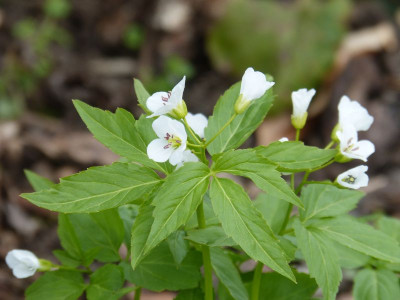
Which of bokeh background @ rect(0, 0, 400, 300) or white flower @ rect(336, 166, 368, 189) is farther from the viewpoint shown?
bokeh background @ rect(0, 0, 400, 300)

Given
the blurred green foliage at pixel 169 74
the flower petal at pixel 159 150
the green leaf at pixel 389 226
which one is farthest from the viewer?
the blurred green foliage at pixel 169 74

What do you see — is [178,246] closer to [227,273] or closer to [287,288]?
[227,273]

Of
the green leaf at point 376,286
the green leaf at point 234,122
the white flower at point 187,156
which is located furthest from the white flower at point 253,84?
the green leaf at point 376,286

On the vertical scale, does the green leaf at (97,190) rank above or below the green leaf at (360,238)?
above

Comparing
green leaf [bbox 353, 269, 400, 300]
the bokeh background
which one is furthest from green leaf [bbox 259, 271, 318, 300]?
the bokeh background

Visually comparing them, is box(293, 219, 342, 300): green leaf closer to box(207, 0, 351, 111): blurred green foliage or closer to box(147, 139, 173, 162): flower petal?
box(147, 139, 173, 162): flower petal

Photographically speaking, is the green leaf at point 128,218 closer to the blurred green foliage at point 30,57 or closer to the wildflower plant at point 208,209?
the wildflower plant at point 208,209

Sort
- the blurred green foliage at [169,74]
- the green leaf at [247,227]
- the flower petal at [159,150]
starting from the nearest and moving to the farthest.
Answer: the green leaf at [247,227], the flower petal at [159,150], the blurred green foliage at [169,74]

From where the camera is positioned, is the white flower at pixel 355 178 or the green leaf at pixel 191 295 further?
the green leaf at pixel 191 295
